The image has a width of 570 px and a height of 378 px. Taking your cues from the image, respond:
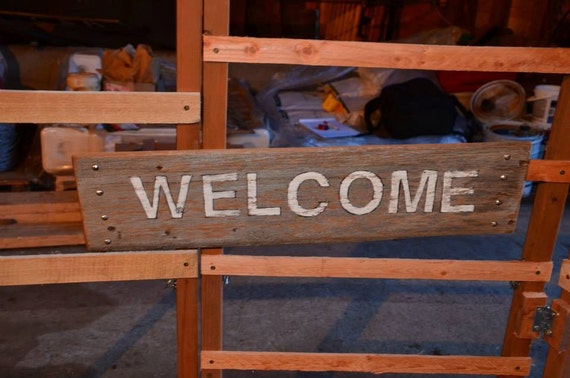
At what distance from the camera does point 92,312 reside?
10.9ft

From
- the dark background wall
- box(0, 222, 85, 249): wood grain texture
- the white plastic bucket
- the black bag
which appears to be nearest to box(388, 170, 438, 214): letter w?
box(0, 222, 85, 249): wood grain texture

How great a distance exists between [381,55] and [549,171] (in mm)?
744

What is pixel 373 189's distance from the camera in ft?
5.75

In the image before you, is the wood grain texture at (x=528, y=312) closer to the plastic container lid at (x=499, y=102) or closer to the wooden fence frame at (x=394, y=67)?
the wooden fence frame at (x=394, y=67)

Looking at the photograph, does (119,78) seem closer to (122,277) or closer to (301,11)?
(122,277)

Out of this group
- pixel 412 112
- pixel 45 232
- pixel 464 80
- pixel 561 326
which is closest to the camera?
pixel 561 326

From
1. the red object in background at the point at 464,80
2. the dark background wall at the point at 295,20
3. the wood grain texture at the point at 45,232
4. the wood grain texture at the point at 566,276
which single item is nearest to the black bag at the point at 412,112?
the red object in background at the point at 464,80

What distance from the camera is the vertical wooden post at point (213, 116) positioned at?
1.59m

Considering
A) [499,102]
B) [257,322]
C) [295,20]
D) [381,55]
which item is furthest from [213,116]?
[295,20]

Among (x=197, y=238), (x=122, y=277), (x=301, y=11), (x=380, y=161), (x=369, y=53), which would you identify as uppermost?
(x=301, y=11)

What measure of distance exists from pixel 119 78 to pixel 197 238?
10.9ft

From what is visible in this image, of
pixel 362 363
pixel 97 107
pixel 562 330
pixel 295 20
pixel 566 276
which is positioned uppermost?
pixel 295 20

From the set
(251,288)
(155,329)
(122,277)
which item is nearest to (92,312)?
(155,329)

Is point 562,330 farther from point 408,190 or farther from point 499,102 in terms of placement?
point 499,102
